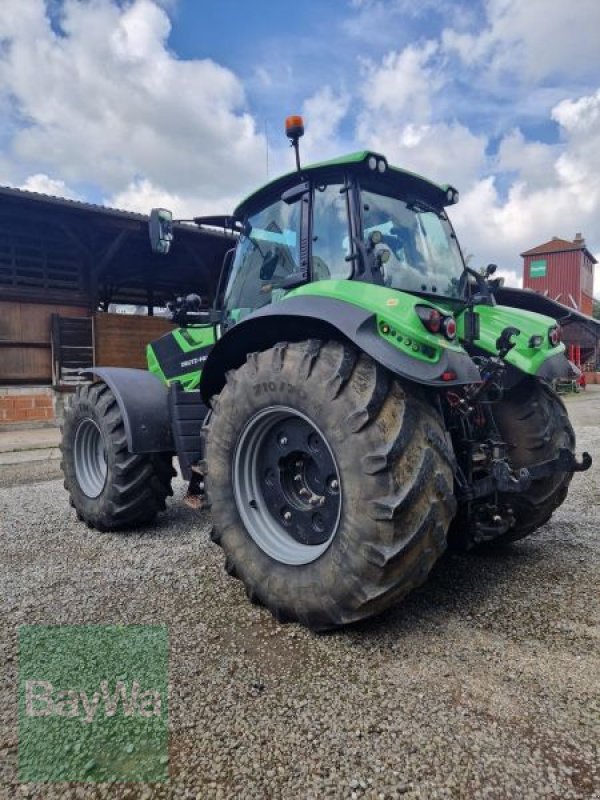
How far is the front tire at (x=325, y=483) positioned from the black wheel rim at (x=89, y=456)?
1787 millimetres

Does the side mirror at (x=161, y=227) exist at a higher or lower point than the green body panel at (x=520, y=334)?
higher

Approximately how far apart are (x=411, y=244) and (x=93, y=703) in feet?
8.52

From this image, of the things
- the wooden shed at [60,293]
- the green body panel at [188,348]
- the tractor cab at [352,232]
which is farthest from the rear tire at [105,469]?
the wooden shed at [60,293]

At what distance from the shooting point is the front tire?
81.5 inches

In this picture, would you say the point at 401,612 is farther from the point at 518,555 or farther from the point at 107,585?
the point at 107,585

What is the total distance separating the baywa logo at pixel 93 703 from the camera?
1.59 meters

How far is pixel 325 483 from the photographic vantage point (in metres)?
2.51

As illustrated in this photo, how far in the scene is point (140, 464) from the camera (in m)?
3.73

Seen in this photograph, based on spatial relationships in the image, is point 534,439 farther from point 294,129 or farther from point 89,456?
point 89,456

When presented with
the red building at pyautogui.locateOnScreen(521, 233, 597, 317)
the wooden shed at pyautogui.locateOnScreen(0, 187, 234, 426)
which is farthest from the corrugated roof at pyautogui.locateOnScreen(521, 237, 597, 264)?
the wooden shed at pyautogui.locateOnScreen(0, 187, 234, 426)

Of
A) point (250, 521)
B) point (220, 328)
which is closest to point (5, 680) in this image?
point (250, 521)

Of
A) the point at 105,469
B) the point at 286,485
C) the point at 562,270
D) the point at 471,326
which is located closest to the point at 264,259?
the point at 471,326

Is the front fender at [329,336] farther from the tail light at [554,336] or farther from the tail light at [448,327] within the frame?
the tail light at [554,336]

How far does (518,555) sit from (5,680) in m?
2.70
